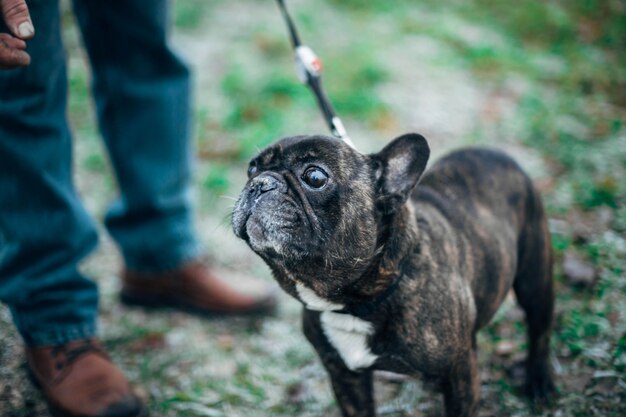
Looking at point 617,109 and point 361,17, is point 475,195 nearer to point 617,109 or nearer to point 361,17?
point 617,109

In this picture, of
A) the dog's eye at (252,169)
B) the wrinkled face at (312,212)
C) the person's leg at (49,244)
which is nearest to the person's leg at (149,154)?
the person's leg at (49,244)

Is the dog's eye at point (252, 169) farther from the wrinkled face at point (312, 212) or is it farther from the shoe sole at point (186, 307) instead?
the shoe sole at point (186, 307)

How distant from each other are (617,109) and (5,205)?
4.86 m

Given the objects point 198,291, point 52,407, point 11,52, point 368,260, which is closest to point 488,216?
point 368,260

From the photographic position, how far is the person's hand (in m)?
1.92

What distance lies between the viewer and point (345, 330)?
2.18 metres

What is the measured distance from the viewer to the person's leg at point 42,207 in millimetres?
2445

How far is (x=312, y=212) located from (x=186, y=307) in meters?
1.86

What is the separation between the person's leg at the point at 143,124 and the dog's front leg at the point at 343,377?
137 cm

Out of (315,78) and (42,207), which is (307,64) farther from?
(42,207)

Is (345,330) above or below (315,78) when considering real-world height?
below

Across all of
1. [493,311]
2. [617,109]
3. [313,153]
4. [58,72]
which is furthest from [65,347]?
[617,109]

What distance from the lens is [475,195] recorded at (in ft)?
8.37

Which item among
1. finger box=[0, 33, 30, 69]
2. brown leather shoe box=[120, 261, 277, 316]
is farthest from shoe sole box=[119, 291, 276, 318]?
finger box=[0, 33, 30, 69]
